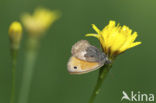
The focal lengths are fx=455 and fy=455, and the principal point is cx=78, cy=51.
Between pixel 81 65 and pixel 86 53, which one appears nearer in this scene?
pixel 81 65

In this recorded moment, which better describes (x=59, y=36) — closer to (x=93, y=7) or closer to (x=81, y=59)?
(x=93, y=7)

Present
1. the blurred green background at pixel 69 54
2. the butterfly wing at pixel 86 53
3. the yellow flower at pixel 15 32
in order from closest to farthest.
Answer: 1. the butterfly wing at pixel 86 53
2. the yellow flower at pixel 15 32
3. the blurred green background at pixel 69 54

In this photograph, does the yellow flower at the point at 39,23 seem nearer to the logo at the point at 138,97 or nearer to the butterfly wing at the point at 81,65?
the logo at the point at 138,97

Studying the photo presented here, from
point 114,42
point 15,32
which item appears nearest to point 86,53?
point 114,42

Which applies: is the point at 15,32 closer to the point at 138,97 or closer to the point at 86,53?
the point at 86,53

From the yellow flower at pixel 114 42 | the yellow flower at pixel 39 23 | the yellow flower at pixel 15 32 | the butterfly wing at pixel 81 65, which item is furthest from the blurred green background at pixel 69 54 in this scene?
the butterfly wing at pixel 81 65

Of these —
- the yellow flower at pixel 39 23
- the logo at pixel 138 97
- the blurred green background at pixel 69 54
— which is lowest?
the logo at pixel 138 97
